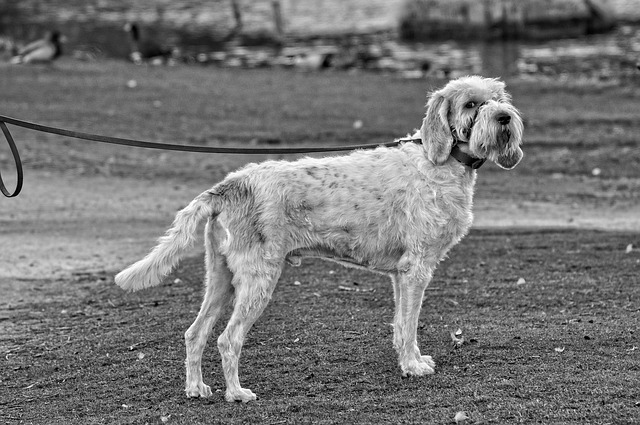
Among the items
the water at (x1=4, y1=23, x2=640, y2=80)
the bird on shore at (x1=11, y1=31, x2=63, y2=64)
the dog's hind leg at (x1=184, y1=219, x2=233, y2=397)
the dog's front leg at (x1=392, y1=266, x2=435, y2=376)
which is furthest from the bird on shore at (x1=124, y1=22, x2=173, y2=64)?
the dog's front leg at (x1=392, y1=266, x2=435, y2=376)

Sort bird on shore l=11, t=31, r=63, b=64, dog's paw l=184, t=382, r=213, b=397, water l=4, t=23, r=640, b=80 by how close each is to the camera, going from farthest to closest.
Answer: water l=4, t=23, r=640, b=80
bird on shore l=11, t=31, r=63, b=64
dog's paw l=184, t=382, r=213, b=397

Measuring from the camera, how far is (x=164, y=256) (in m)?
6.48

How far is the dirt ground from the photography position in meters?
6.68

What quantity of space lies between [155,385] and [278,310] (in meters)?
1.92

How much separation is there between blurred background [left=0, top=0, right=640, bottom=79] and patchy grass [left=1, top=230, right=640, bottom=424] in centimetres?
1571

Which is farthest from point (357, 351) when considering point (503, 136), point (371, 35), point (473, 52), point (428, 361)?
point (371, 35)

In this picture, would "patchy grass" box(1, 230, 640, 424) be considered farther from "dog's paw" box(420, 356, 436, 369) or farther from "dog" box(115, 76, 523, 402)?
"dog" box(115, 76, 523, 402)

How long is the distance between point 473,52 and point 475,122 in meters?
24.0

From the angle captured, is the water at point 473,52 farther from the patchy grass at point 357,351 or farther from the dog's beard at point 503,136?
the dog's beard at point 503,136

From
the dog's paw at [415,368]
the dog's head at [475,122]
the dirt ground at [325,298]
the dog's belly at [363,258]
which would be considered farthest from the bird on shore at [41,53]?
the dog's paw at [415,368]

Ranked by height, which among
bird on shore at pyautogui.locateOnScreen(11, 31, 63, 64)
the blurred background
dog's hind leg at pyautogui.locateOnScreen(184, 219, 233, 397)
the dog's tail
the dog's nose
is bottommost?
the blurred background

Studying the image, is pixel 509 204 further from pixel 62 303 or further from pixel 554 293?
pixel 62 303

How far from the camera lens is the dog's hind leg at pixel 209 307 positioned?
677cm

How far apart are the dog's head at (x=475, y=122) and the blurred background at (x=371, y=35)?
1784 centimetres
